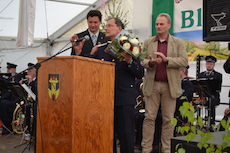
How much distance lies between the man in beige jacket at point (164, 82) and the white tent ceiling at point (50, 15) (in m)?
7.04

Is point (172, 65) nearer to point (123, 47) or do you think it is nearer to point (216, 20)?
point (123, 47)

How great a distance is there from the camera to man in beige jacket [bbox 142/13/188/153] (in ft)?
13.4

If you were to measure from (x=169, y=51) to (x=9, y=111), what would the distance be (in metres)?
5.09

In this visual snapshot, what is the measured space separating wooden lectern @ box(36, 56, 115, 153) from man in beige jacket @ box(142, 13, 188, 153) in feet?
3.64

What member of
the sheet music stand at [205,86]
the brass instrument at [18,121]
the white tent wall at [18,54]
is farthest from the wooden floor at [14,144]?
the white tent wall at [18,54]

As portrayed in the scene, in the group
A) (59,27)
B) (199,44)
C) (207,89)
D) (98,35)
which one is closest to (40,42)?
(59,27)

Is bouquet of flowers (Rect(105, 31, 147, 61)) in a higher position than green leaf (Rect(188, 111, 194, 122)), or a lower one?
higher

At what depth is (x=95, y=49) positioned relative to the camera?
135 inches

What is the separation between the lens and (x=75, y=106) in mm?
2686

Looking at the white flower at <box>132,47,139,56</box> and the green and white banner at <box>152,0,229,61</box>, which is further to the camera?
the green and white banner at <box>152,0,229,61</box>

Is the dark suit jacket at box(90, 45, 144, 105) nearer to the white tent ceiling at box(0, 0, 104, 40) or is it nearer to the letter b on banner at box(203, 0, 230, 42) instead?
the letter b on banner at box(203, 0, 230, 42)

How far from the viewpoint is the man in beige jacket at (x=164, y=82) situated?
409 centimetres

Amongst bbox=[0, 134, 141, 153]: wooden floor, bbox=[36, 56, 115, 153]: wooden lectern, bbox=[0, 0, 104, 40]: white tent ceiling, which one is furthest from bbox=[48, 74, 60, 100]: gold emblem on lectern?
bbox=[0, 0, 104, 40]: white tent ceiling

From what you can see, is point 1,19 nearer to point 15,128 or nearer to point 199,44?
point 15,128
